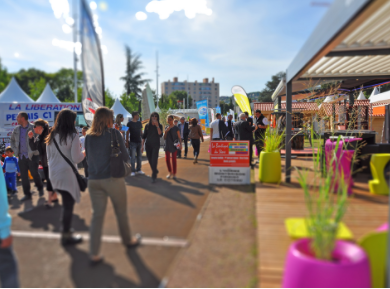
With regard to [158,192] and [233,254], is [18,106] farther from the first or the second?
[233,254]

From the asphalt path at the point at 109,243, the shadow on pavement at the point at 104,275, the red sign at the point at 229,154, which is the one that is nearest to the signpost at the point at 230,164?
the red sign at the point at 229,154

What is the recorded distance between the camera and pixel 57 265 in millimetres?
3213

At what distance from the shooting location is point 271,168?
6566mm

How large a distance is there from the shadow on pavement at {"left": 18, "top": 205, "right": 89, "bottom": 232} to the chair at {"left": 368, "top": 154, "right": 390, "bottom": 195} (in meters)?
4.83

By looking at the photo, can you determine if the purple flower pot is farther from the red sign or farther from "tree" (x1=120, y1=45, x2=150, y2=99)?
"tree" (x1=120, y1=45, x2=150, y2=99)

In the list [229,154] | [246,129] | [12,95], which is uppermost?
[12,95]

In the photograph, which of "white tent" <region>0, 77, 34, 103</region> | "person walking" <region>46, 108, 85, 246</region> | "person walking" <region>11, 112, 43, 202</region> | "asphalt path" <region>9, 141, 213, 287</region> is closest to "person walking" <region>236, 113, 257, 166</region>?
"asphalt path" <region>9, 141, 213, 287</region>

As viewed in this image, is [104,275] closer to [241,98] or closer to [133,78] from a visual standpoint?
[241,98]

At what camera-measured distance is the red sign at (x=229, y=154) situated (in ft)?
23.0

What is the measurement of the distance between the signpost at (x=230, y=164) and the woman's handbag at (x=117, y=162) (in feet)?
12.1

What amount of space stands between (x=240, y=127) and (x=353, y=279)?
24.4ft

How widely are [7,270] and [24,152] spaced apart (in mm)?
4746

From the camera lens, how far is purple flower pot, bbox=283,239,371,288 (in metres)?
1.93

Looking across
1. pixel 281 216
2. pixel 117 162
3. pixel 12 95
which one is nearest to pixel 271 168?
pixel 281 216
